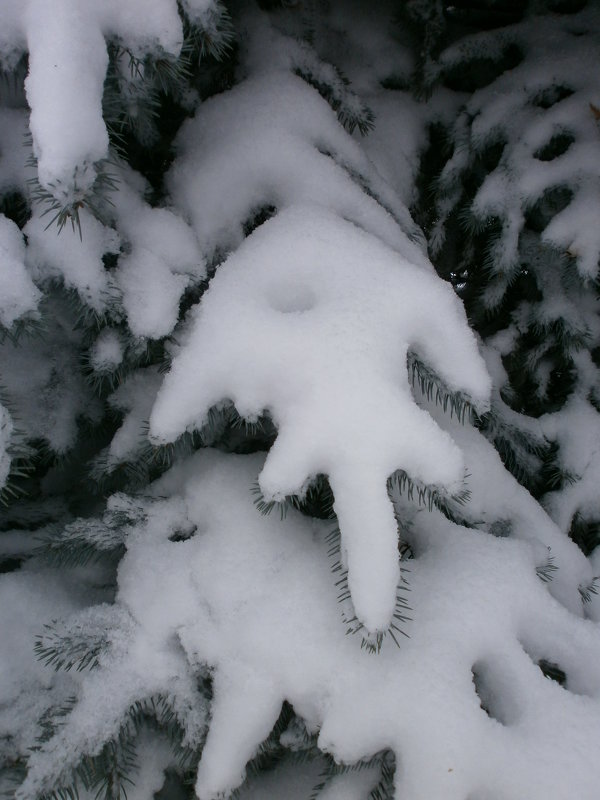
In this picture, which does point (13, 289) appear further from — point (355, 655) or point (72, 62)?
point (355, 655)

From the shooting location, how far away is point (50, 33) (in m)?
0.92

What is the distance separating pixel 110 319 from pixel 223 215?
1.16 feet

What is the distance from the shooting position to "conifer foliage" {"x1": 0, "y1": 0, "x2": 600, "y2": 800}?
1014 mm

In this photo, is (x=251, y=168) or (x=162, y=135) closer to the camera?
(x=251, y=168)

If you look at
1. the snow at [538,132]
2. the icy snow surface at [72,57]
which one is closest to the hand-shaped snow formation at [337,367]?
the icy snow surface at [72,57]

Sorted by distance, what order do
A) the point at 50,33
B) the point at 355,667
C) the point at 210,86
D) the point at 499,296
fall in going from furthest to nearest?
the point at 499,296
the point at 210,86
the point at 355,667
the point at 50,33

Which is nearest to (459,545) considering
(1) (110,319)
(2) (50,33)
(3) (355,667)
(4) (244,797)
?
(3) (355,667)

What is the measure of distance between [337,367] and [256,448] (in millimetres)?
552

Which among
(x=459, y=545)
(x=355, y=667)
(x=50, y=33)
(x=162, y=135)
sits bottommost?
(x=355, y=667)

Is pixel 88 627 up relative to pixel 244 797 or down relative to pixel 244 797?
up

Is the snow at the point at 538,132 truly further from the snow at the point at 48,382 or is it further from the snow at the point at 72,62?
the snow at the point at 48,382

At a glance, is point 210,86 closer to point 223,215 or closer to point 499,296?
point 223,215

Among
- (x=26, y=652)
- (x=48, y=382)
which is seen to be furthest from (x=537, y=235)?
(x=26, y=652)

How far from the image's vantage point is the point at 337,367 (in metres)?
1.05
